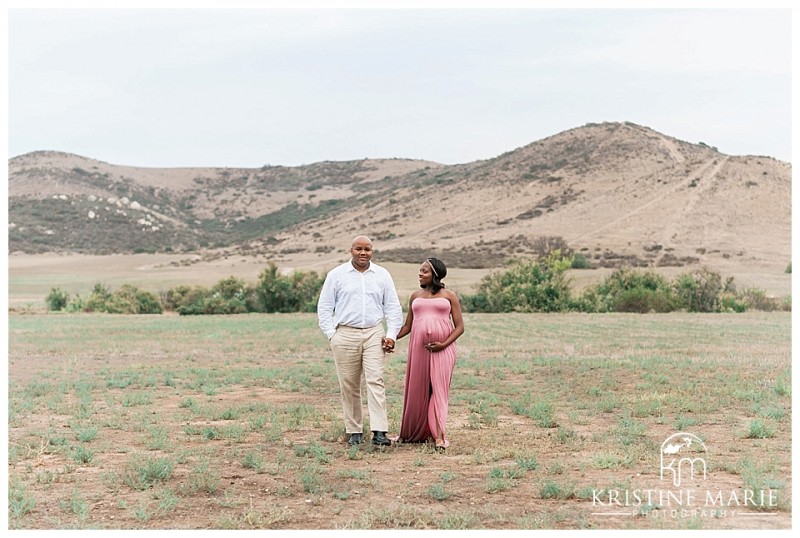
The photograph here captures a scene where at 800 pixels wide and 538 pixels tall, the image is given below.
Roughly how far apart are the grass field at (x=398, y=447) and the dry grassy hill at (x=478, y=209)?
50424mm

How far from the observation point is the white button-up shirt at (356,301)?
28.8 ft

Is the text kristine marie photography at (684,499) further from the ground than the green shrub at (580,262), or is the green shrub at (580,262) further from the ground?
the green shrub at (580,262)

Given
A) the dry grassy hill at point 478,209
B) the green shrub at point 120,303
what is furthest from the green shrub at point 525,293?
the dry grassy hill at point 478,209

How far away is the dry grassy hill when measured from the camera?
73.9 meters

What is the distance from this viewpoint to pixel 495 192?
9756 cm

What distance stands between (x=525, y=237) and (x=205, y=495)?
238 ft

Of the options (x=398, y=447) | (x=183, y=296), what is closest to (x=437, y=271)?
(x=398, y=447)

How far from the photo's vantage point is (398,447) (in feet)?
→ 28.8

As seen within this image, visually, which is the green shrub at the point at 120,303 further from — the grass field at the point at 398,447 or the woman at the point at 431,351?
the woman at the point at 431,351

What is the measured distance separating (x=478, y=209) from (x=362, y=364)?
8473 centimetres

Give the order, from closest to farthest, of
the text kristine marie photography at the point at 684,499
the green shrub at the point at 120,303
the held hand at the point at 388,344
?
the text kristine marie photography at the point at 684,499 → the held hand at the point at 388,344 → the green shrub at the point at 120,303

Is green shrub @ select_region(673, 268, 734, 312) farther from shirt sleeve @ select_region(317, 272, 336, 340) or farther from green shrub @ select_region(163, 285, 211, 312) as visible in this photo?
shirt sleeve @ select_region(317, 272, 336, 340)

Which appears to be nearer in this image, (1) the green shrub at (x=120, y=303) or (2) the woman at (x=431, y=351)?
(2) the woman at (x=431, y=351)

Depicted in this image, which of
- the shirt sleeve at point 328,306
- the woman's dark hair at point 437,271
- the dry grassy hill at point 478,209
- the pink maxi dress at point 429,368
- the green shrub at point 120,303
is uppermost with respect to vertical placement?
the dry grassy hill at point 478,209
